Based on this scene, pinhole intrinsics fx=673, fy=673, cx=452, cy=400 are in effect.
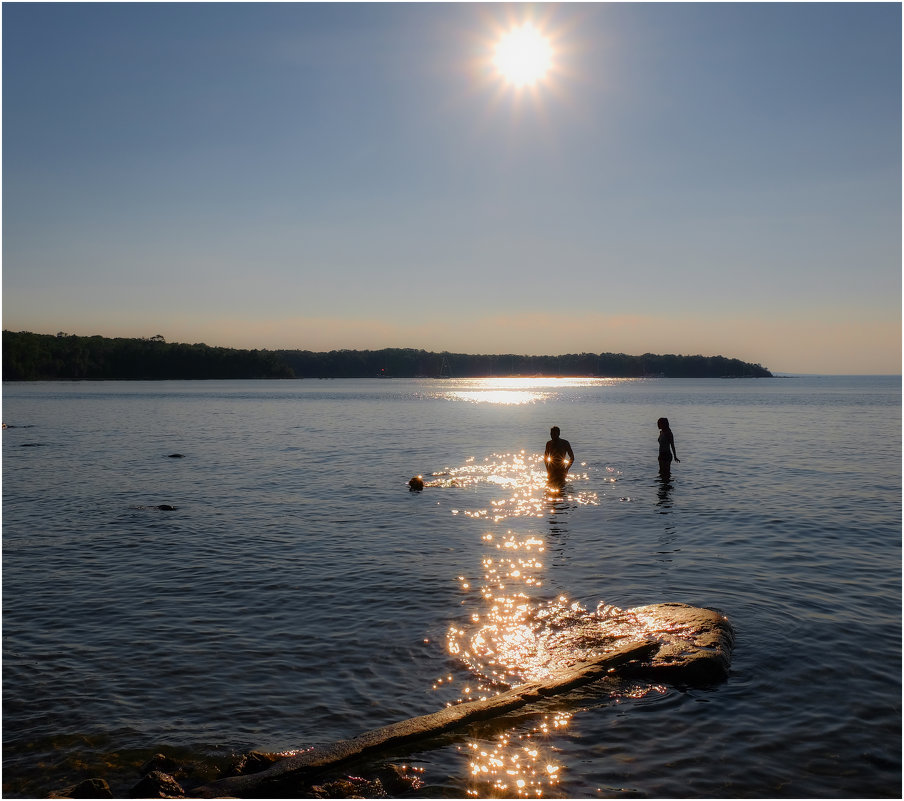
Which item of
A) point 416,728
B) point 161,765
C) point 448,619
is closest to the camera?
point 161,765

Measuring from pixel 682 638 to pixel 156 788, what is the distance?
7675 millimetres

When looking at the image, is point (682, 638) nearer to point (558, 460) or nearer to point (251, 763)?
point (251, 763)

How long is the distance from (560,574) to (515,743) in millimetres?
7418

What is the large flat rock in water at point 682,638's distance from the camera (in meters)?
9.71

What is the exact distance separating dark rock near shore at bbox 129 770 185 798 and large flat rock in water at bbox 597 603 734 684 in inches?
241

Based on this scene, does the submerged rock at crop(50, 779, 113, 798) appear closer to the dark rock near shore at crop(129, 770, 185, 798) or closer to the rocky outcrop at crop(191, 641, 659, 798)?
the dark rock near shore at crop(129, 770, 185, 798)

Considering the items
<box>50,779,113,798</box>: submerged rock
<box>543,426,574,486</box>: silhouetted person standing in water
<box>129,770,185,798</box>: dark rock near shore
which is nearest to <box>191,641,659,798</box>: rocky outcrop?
<box>129,770,185,798</box>: dark rock near shore

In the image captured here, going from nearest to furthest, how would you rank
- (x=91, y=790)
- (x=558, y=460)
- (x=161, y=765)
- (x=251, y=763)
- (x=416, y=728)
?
(x=91, y=790) < (x=251, y=763) < (x=161, y=765) < (x=416, y=728) < (x=558, y=460)

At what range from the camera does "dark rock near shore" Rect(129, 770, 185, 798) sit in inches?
273

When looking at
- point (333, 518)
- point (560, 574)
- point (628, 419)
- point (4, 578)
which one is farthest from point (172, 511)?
point (628, 419)

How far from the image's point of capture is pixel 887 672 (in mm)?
10031

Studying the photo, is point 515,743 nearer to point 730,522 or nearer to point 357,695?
point 357,695

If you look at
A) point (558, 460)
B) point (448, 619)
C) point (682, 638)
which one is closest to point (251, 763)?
point (448, 619)

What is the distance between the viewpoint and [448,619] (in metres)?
12.3
